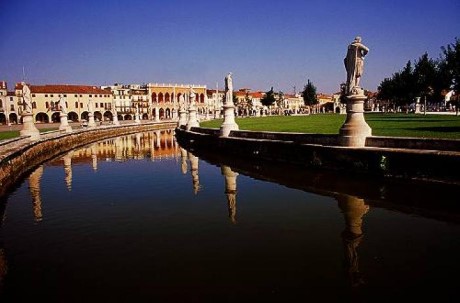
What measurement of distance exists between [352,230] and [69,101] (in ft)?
315

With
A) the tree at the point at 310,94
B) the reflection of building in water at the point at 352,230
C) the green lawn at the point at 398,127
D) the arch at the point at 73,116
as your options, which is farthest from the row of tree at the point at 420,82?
the arch at the point at 73,116

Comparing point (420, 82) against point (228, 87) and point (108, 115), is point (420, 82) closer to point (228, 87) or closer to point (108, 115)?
point (228, 87)

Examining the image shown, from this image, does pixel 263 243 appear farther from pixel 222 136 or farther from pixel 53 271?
pixel 222 136

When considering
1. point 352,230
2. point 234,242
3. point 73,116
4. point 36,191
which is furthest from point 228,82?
point 73,116

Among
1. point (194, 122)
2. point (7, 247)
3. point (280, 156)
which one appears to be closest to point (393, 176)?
point (280, 156)

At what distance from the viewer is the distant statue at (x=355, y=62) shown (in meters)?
14.4

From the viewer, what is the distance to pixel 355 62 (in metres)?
14.5

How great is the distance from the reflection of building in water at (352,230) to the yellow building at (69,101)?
8148 cm

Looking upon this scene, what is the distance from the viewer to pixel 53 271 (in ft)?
18.6

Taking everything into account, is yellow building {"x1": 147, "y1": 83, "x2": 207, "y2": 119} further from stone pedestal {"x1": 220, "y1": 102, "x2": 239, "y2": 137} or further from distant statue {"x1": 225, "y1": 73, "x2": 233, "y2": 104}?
stone pedestal {"x1": 220, "y1": 102, "x2": 239, "y2": 137}

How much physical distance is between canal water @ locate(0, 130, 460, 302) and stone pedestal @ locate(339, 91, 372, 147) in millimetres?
2111

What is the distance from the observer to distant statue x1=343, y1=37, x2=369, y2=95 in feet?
47.3

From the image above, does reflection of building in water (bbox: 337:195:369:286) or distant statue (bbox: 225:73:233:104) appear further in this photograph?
distant statue (bbox: 225:73:233:104)

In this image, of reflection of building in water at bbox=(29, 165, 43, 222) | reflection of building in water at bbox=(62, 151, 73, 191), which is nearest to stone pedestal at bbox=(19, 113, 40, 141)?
reflection of building in water at bbox=(62, 151, 73, 191)
